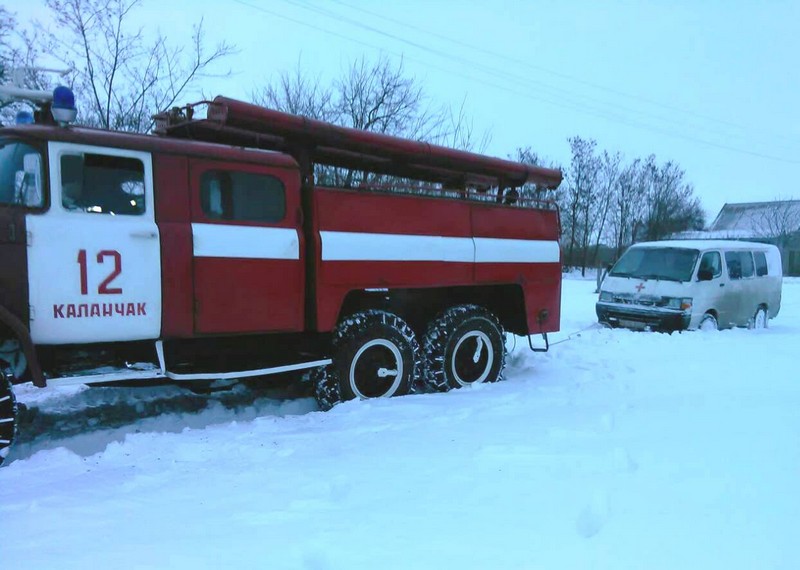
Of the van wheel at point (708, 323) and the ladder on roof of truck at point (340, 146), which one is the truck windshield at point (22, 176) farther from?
the van wheel at point (708, 323)

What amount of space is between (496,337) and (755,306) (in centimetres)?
868

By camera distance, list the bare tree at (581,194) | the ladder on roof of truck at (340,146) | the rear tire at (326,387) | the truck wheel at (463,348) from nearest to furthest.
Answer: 1. the ladder on roof of truck at (340,146)
2. the rear tire at (326,387)
3. the truck wheel at (463,348)
4. the bare tree at (581,194)

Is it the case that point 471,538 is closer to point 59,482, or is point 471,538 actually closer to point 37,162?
point 59,482

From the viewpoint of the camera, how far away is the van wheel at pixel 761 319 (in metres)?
13.2

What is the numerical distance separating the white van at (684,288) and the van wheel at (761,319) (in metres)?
0.02

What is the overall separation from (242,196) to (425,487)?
3.00 m

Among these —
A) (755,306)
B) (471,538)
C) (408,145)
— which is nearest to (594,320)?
(755,306)

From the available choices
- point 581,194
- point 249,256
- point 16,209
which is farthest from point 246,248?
point 581,194

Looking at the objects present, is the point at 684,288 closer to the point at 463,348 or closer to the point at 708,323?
the point at 708,323

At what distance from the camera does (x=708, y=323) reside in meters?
11.7

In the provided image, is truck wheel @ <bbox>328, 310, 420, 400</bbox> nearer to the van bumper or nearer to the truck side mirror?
the van bumper

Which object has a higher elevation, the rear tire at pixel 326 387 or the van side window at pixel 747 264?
the van side window at pixel 747 264

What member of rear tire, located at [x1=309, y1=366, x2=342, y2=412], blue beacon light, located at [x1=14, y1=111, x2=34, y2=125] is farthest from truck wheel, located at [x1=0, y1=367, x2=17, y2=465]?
rear tire, located at [x1=309, y1=366, x2=342, y2=412]

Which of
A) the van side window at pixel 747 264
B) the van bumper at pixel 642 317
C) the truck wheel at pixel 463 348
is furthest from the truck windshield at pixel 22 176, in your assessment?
the van side window at pixel 747 264
